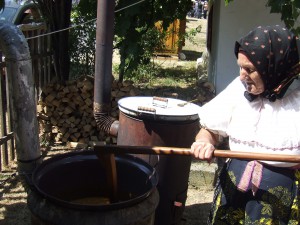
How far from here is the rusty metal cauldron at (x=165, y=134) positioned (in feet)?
9.81

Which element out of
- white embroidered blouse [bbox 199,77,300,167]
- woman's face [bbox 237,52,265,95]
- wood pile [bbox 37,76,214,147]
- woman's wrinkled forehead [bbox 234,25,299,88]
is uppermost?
woman's wrinkled forehead [bbox 234,25,299,88]

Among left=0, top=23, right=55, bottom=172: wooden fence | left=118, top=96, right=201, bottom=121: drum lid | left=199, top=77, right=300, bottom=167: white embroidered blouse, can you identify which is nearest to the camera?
left=199, top=77, right=300, bottom=167: white embroidered blouse

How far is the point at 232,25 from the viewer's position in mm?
6129

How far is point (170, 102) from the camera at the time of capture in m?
3.38

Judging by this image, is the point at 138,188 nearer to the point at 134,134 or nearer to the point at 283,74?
the point at 134,134

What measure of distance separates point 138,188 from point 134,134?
50 centimetres

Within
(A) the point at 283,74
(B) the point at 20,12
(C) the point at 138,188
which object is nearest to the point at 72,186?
(C) the point at 138,188

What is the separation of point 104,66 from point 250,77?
166cm

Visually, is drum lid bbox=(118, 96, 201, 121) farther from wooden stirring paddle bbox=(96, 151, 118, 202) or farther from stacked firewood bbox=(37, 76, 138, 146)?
stacked firewood bbox=(37, 76, 138, 146)

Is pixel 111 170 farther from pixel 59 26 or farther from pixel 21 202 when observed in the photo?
pixel 59 26

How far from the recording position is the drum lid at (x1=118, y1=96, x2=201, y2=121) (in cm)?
296

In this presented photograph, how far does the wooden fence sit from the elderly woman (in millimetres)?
3173

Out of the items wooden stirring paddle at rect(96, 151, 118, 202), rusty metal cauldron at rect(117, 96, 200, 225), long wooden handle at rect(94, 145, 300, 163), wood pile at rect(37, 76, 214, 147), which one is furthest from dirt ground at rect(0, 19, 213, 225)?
long wooden handle at rect(94, 145, 300, 163)

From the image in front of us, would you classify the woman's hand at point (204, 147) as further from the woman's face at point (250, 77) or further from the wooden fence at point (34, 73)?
the wooden fence at point (34, 73)
